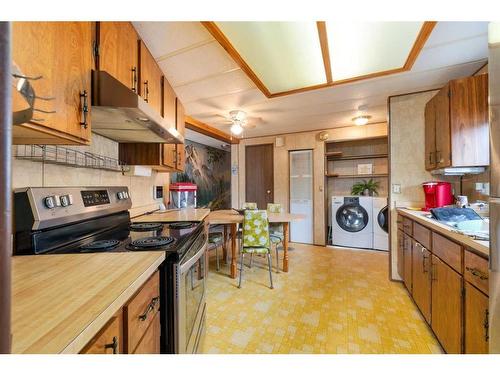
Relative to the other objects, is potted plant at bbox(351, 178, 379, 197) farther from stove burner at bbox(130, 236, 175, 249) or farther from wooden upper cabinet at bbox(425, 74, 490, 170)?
stove burner at bbox(130, 236, 175, 249)

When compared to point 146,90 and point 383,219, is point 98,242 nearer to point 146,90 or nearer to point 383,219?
point 146,90

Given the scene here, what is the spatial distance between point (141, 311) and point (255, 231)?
1.79 m

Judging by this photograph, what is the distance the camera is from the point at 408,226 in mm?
2043

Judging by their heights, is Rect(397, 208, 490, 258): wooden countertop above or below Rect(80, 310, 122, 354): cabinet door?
above

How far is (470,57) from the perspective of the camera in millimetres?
1672

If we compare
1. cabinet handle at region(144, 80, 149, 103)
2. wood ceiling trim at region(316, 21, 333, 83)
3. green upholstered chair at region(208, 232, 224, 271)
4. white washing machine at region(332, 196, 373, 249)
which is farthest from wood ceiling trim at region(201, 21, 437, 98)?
white washing machine at region(332, 196, 373, 249)

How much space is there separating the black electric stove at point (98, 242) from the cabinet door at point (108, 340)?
333 millimetres

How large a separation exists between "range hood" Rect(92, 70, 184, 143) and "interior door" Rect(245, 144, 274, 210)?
9.89ft

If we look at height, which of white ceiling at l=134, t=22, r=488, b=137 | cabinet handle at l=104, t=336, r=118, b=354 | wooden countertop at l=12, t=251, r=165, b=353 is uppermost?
white ceiling at l=134, t=22, r=488, b=137

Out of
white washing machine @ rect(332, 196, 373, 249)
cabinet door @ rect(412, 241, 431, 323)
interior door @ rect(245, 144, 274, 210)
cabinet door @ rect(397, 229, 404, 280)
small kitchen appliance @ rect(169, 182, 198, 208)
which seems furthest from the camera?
interior door @ rect(245, 144, 274, 210)

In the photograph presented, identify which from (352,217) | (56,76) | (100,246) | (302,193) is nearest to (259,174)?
(302,193)

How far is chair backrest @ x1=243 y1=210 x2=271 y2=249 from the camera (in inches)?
95.5

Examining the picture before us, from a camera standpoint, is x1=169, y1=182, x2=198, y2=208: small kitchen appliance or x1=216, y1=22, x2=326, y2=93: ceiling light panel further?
x1=169, y1=182, x2=198, y2=208: small kitchen appliance
